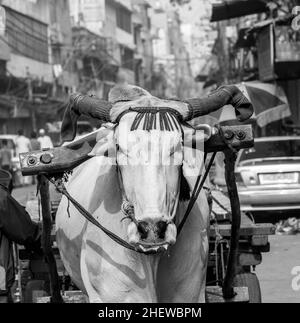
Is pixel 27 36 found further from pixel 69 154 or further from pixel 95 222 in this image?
pixel 95 222

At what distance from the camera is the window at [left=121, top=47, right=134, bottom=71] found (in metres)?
65.1

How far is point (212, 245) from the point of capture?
680cm

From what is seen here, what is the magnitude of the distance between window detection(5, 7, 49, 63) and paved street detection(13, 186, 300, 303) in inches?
1036

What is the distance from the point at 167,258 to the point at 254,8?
64.3ft

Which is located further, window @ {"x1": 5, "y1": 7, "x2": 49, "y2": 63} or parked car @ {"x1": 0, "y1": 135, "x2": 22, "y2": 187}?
window @ {"x1": 5, "y1": 7, "x2": 49, "y2": 63}

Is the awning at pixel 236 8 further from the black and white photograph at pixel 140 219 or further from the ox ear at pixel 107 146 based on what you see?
the ox ear at pixel 107 146

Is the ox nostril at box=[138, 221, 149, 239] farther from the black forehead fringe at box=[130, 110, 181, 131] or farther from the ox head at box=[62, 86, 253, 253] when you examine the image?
the black forehead fringe at box=[130, 110, 181, 131]

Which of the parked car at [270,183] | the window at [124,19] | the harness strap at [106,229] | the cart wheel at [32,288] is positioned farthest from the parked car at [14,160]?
the harness strap at [106,229]

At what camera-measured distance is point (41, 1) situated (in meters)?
42.2

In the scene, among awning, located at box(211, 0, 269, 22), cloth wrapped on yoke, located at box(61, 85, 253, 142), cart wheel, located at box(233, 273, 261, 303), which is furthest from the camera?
awning, located at box(211, 0, 269, 22)

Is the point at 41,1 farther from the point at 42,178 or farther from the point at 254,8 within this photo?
the point at 42,178

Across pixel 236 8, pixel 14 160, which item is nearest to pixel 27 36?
pixel 14 160

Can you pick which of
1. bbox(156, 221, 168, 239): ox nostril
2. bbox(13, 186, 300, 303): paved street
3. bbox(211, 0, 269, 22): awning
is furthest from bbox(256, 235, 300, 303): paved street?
bbox(211, 0, 269, 22): awning

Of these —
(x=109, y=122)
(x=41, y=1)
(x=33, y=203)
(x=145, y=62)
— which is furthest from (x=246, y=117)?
(x=145, y=62)
